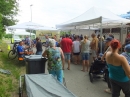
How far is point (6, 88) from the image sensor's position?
18.7 feet

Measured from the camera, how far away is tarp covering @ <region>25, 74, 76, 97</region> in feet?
9.75

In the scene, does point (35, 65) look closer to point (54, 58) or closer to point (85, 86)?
point (54, 58)

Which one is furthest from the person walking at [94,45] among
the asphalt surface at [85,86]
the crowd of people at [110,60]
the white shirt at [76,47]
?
the asphalt surface at [85,86]

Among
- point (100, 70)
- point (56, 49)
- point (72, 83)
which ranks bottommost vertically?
point (72, 83)

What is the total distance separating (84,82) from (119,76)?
3.38 metres

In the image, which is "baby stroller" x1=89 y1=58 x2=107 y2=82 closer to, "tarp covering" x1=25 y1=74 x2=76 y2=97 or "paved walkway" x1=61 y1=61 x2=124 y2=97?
"paved walkway" x1=61 y1=61 x2=124 y2=97

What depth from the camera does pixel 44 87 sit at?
333 cm

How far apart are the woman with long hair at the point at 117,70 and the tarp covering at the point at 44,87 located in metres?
1.04

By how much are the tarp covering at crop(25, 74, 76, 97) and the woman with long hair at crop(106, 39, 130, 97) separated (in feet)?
3.41

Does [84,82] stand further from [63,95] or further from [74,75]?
[63,95]

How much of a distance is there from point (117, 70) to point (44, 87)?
57.4 inches

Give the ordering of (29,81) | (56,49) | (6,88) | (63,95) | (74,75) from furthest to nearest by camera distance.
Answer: (74,75)
(6,88)
(56,49)
(29,81)
(63,95)

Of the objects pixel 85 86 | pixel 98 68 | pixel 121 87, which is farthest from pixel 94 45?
pixel 121 87

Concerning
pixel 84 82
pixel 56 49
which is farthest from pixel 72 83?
pixel 56 49
